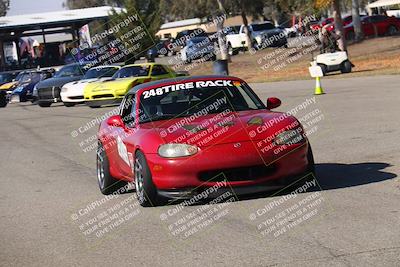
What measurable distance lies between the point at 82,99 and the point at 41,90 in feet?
13.0

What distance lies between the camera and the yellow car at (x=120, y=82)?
24.8m

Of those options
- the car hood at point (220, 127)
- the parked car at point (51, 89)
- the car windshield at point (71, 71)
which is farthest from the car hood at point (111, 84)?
the car hood at point (220, 127)

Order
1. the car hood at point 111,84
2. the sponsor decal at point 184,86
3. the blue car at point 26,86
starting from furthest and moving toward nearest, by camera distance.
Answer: the blue car at point 26,86, the car hood at point 111,84, the sponsor decal at point 184,86

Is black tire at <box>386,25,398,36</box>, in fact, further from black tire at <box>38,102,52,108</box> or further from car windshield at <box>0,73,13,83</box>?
black tire at <box>38,102,52,108</box>

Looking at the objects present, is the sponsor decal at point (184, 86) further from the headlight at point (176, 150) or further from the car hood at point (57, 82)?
the car hood at point (57, 82)

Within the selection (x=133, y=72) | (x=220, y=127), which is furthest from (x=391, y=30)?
(x=220, y=127)

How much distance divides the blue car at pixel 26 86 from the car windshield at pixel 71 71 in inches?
107

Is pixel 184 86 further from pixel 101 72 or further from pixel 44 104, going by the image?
pixel 44 104

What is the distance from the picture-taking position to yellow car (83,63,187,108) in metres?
24.8

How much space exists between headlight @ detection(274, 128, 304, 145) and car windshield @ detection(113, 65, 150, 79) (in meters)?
17.7

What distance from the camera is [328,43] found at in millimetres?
32500

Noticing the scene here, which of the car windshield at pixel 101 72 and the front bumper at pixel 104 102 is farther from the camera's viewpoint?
the car windshield at pixel 101 72

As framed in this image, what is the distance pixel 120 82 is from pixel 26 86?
35.0 feet

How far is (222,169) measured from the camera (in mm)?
7977
